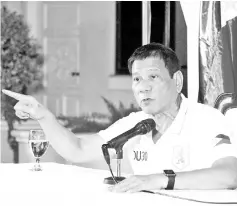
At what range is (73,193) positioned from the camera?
6.15 ft

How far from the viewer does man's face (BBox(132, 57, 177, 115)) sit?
6.94 feet

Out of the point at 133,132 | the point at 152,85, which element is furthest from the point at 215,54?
the point at 133,132

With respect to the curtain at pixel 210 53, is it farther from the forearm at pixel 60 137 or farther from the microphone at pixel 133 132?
the microphone at pixel 133 132

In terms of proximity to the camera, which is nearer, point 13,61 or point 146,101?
point 146,101

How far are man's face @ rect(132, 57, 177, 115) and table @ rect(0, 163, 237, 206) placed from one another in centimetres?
37

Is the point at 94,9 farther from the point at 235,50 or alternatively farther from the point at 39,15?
the point at 235,50

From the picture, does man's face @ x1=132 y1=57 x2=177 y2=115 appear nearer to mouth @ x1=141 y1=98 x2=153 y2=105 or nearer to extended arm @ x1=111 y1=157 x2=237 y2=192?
mouth @ x1=141 y1=98 x2=153 y2=105

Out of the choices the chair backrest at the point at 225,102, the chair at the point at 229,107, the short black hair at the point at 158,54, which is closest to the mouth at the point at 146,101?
the short black hair at the point at 158,54

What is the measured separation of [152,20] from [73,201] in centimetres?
309

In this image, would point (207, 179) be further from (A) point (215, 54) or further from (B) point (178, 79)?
(A) point (215, 54)

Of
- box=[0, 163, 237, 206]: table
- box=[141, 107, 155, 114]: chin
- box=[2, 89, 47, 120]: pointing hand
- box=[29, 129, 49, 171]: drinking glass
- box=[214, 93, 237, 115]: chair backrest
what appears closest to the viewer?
box=[0, 163, 237, 206]: table

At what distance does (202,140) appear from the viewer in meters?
2.19

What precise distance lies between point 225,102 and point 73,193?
157 centimetres

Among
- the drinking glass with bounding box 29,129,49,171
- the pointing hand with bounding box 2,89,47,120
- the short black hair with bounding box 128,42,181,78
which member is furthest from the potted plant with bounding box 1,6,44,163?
the short black hair with bounding box 128,42,181,78
